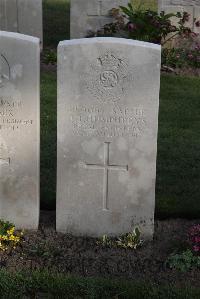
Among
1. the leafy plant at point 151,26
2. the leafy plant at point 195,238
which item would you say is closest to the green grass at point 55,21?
the leafy plant at point 151,26

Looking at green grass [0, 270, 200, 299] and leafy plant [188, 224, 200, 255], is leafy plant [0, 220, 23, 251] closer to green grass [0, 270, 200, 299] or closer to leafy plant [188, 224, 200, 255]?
green grass [0, 270, 200, 299]

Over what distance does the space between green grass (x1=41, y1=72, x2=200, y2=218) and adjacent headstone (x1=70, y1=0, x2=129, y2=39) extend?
153cm

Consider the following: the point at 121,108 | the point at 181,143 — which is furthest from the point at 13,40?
the point at 181,143

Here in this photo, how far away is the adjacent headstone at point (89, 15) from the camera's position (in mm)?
11961

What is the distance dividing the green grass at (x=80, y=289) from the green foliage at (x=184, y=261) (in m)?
0.26

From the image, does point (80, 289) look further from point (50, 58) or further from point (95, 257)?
point (50, 58)

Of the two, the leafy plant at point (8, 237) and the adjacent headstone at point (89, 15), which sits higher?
the adjacent headstone at point (89, 15)

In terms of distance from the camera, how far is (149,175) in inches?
225

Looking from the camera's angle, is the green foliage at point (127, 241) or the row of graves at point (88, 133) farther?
the green foliage at point (127, 241)

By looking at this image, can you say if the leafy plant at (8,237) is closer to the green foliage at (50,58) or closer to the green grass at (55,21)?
the green foliage at (50,58)

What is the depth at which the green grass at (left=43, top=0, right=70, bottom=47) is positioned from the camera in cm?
1368

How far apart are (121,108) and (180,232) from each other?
3.99 ft

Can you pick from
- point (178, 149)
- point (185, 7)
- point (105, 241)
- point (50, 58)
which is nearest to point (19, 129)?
point (105, 241)

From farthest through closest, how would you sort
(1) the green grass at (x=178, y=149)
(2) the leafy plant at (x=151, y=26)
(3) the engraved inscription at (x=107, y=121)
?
(2) the leafy plant at (x=151, y=26)
(1) the green grass at (x=178, y=149)
(3) the engraved inscription at (x=107, y=121)
